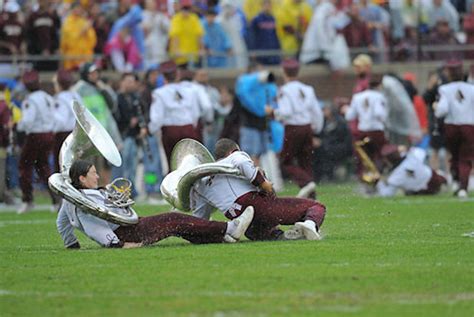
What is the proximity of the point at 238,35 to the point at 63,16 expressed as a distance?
3513 mm

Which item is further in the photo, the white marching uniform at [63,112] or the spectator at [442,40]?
the spectator at [442,40]

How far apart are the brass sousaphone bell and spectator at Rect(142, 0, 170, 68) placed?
13.5 meters

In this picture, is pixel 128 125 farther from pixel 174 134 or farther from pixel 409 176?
pixel 409 176

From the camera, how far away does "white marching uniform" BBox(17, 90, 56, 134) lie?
22453 millimetres

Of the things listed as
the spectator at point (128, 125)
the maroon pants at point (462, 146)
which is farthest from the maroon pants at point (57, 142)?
the maroon pants at point (462, 146)

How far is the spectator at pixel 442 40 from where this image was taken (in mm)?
29969

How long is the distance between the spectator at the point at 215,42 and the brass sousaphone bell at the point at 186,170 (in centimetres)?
1384

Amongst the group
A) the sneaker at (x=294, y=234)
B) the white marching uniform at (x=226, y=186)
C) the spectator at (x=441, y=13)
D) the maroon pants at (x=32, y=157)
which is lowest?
the maroon pants at (x=32, y=157)

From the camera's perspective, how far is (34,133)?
2264 cm

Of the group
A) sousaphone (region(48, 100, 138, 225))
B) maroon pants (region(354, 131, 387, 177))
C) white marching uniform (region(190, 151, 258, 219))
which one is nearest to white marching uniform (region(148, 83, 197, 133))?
maroon pants (region(354, 131, 387, 177))

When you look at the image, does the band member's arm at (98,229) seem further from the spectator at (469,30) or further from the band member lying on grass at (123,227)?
the spectator at (469,30)

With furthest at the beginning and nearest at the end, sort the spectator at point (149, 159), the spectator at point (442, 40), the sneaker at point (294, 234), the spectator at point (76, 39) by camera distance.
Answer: the spectator at point (442, 40) < the spectator at point (76, 39) < the spectator at point (149, 159) < the sneaker at point (294, 234)

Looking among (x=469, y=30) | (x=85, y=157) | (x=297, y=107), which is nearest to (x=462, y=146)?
(x=297, y=107)

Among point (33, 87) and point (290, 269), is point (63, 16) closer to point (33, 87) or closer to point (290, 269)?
point (33, 87)
